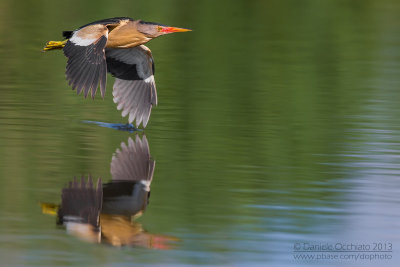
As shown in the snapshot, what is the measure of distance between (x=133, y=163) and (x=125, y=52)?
283 centimetres

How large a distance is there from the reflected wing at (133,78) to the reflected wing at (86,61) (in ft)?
5.17

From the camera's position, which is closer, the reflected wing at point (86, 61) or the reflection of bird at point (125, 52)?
the reflected wing at point (86, 61)

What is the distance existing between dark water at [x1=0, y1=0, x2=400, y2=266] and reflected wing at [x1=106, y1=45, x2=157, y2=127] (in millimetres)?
280

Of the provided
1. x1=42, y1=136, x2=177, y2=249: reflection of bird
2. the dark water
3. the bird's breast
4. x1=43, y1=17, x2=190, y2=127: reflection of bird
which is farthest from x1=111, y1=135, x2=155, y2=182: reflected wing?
the bird's breast

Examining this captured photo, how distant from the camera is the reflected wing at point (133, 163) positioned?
9.10 m

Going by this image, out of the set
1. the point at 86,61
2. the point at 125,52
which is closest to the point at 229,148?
the point at 86,61

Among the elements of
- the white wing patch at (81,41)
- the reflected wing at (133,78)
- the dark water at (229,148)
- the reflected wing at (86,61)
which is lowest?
the dark water at (229,148)

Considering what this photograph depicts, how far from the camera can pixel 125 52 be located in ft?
40.1

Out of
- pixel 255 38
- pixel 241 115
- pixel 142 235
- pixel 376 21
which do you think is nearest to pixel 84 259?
pixel 142 235

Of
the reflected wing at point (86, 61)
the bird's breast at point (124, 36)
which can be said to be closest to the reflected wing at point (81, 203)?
the reflected wing at point (86, 61)

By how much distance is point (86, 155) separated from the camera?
981 cm

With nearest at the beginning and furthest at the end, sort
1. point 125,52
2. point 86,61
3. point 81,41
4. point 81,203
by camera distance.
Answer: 1. point 81,203
2. point 86,61
3. point 81,41
4. point 125,52

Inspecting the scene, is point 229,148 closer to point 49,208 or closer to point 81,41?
point 81,41

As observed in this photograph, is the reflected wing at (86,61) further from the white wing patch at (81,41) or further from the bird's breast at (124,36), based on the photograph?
the bird's breast at (124,36)
